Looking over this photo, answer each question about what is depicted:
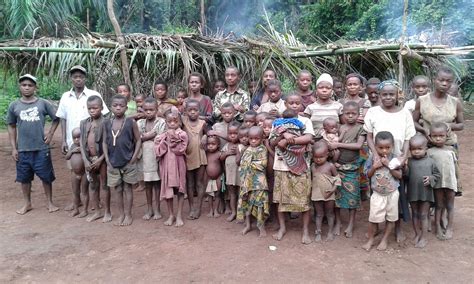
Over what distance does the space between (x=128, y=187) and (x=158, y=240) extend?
77 cm

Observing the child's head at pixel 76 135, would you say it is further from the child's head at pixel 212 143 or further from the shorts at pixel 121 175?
the child's head at pixel 212 143

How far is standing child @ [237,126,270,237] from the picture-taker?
4.05 m

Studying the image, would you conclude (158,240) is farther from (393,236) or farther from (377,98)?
(377,98)

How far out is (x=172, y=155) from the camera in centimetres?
440

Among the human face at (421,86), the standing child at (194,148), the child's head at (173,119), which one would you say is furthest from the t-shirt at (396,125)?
the child's head at (173,119)

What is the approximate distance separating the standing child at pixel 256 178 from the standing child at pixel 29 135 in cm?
244

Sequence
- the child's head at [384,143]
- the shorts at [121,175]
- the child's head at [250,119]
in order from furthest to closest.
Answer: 1. the shorts at [121,175]
2. the child's head at [250,119]
3. the child's head at [384,143]

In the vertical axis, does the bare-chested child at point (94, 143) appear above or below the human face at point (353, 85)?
below

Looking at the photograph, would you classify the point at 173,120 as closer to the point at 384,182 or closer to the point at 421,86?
the point at 384,182

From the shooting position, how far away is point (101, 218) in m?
4.72

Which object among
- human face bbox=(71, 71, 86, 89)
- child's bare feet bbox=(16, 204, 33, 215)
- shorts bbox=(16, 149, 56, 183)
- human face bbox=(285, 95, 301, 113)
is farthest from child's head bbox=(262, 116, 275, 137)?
child's bare feet bbox=(16, 204, 33, 215)

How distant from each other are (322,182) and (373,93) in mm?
1396

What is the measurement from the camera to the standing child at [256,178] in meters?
4.05

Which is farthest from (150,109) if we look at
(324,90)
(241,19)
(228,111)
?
(241,19)
